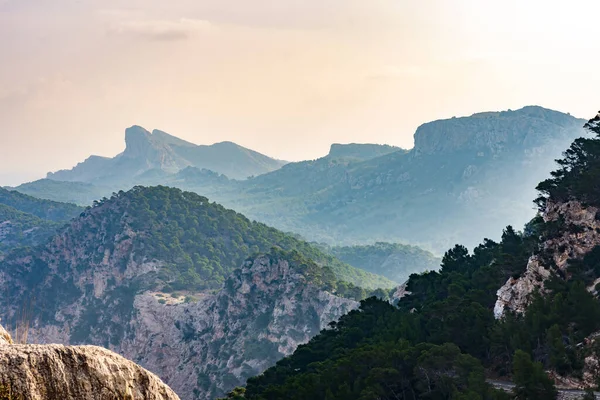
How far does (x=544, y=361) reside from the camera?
62.3 meters

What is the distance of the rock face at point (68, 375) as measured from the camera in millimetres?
28594

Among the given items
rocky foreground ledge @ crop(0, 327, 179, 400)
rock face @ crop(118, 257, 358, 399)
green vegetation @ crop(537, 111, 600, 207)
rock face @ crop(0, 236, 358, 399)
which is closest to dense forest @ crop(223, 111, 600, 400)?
green vegetation @ crop(537, 111, 600, 207)

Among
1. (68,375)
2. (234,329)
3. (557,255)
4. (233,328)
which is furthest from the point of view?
(233,328)

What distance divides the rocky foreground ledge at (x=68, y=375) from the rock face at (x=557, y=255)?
48109 mm

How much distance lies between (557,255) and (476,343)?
1166 centimetres

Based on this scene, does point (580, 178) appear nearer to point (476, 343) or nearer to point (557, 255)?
point (557, 255)

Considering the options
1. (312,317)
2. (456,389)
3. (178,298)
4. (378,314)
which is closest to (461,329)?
(456,389)

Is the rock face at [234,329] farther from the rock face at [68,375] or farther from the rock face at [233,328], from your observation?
the rock face at [68,375]

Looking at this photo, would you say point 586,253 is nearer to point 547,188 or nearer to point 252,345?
point 547,188

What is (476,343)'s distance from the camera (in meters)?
72.5

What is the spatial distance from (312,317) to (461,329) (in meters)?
90.9

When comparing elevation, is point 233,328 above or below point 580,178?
below

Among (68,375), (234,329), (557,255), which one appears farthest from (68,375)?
(234,329)

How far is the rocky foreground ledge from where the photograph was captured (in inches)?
1126
